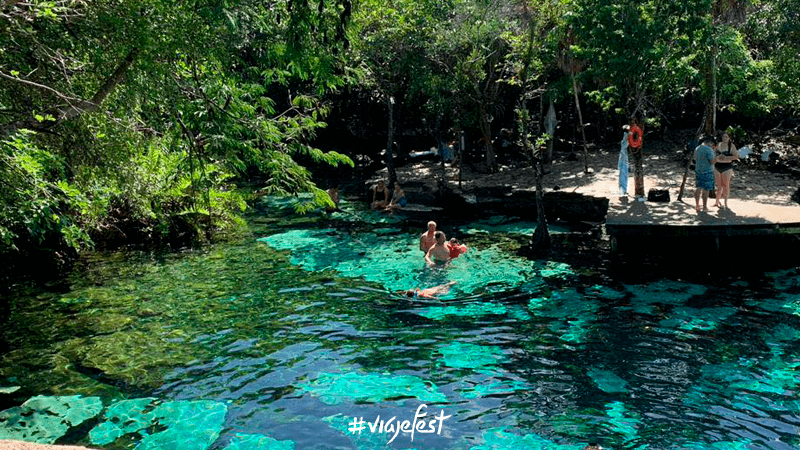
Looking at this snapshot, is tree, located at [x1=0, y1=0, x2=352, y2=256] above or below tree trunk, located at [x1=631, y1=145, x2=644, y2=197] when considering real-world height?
above

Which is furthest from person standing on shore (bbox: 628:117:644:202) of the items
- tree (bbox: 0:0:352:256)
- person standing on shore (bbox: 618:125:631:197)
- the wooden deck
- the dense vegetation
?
tree (bbox: 0:0:352:256)

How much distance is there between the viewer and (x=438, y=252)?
16.9 metres

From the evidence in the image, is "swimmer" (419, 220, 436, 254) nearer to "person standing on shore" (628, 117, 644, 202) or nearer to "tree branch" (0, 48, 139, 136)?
"person standing on shore" (628, 117, 644, 202)

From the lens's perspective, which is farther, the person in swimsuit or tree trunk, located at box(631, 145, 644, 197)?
tree trunk, located at box(631, 145, 644, 197)

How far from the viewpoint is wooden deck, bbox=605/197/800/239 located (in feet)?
51.4

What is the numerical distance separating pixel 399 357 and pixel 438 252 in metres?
5.72

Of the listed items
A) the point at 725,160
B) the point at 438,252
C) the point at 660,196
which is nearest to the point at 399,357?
the point at 438,252

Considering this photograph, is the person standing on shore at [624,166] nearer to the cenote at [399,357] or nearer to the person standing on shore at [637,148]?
the person standing on shore at [637,148]

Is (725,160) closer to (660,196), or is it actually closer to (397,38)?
(660,196)

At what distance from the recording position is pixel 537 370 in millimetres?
10758

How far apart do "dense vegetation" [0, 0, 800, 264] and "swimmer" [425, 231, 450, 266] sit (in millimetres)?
3250

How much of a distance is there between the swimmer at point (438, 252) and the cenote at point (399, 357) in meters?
0.35

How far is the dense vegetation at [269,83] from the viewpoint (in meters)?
9.99

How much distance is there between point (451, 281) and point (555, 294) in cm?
245
